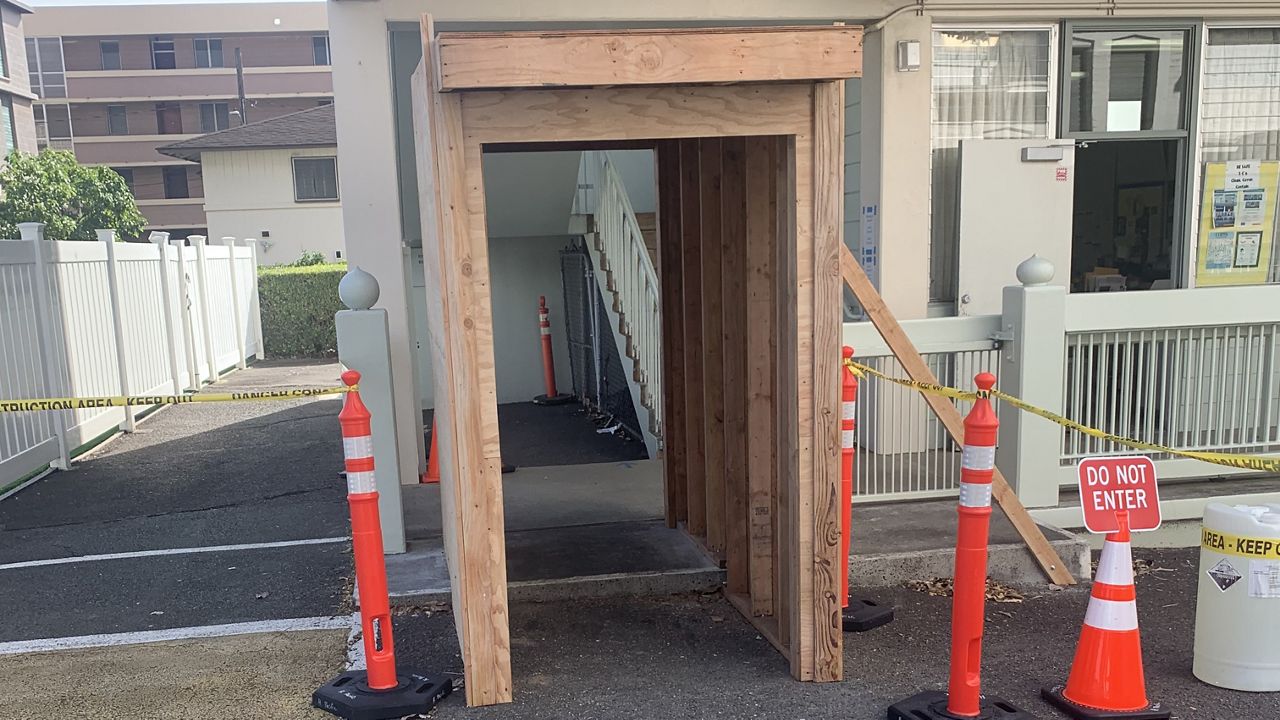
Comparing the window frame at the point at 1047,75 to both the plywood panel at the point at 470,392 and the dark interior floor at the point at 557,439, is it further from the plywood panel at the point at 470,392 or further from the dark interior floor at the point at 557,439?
the plywood panel at the point at 470,392

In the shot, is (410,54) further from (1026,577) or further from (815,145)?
(1026,577)

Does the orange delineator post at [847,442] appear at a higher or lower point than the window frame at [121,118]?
lower

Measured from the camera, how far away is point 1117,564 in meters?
3.66

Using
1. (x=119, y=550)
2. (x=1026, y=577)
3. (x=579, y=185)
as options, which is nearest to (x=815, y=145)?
(x=1026, y=577)

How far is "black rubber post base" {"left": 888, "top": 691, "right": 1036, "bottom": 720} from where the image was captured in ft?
11.7

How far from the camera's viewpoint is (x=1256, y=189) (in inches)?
303

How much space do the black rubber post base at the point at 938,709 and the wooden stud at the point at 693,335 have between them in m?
1.91

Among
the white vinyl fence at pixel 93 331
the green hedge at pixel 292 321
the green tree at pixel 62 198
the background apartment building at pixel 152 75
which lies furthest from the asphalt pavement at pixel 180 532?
the background apartment building at pixel 152 75

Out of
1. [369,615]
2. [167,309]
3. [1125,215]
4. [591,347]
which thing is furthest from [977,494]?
[167,309]

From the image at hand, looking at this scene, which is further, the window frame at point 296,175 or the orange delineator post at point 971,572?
the window frame at point 296,175

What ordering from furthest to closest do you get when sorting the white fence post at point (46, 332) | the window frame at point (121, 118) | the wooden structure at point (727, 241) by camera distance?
the window frame at point (121, 118), the white fence post at point (46, 332), the wooden structure at point (727, 241)

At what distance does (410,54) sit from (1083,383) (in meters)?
5.50

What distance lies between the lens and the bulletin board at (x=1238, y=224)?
765 centimetres

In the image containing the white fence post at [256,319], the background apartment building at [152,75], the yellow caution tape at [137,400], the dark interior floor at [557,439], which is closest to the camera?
the yellow caution tape at [137,400]
